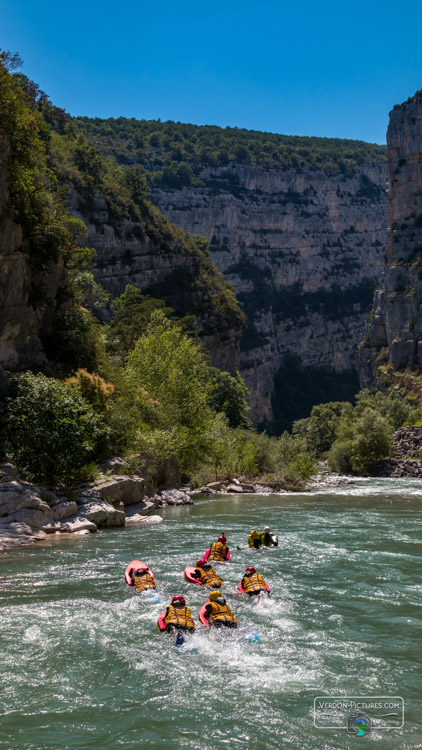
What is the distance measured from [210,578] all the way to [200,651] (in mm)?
3905

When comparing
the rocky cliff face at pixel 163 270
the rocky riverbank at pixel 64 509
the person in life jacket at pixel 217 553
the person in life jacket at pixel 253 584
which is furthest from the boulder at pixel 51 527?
the rocky cliff face at pixel 163 270

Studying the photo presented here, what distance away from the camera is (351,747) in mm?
6660

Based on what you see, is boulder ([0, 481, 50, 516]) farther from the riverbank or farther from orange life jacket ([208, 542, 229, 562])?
orange life jacket ([208, 542, 229, 562])

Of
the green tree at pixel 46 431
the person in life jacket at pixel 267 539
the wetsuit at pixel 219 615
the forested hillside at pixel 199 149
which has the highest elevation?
the forested hillside at pixel 199 149

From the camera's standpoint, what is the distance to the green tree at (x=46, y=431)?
21422 mm

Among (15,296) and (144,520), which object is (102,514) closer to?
(144,520)

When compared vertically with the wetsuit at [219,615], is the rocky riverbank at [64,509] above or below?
below

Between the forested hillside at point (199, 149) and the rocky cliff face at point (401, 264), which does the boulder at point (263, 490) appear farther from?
the forested hillside at point (199, 149)

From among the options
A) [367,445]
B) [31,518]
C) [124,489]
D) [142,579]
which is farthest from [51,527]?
[367,445]

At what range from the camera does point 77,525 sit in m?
20.2

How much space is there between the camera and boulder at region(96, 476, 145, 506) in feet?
78.3

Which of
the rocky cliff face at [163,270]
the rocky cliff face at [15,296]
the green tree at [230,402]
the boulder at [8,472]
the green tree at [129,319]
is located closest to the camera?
the boulder at [8,472]

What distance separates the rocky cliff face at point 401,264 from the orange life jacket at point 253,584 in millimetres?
89164

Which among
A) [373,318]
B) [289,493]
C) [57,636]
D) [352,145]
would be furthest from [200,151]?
[57,636]
